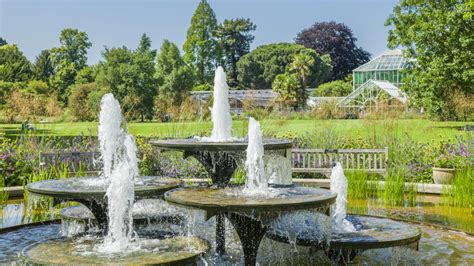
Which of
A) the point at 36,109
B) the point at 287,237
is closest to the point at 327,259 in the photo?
the point at 287,237

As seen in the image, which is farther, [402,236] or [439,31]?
[439,31]

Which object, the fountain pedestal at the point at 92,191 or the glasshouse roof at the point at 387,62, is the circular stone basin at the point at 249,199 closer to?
the fountain pedestal at the point at 92,191

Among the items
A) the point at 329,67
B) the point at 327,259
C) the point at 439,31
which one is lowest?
the point at 327,259

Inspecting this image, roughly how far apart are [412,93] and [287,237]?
1130 inches

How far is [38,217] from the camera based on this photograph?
8750mm

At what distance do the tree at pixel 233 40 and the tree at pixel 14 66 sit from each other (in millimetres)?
29256

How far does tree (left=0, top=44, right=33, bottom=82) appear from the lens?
2323 inches

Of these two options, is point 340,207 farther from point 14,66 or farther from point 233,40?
point 233,40

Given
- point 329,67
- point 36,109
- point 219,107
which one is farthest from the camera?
point 329,67

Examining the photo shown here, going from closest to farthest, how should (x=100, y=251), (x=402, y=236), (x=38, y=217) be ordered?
(x=100, y=251)
(x=402, y=236)
(x=38, y=217)

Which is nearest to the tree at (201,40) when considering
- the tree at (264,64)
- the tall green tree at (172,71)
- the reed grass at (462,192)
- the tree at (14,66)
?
the tree at (264,64)

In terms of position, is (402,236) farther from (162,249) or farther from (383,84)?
(383,84)

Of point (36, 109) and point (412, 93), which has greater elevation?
point (412, 93)

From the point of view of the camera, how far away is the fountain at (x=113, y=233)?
4953 millimetres
